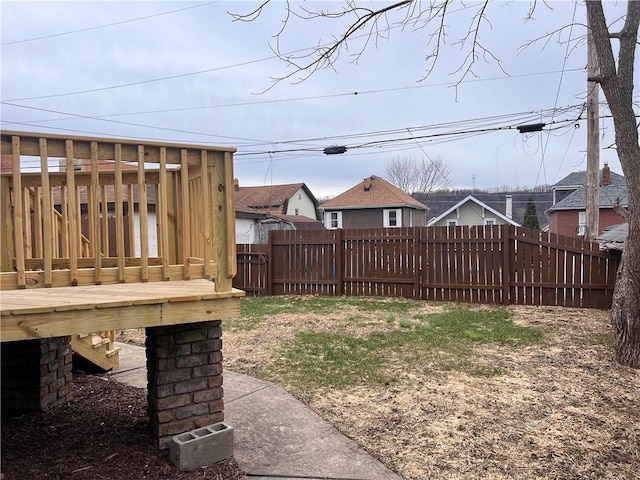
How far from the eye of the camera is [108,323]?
2354mm

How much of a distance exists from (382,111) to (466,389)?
1257 centimetres

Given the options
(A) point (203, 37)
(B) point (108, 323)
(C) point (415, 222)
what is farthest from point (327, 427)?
(C) point (415, 222)

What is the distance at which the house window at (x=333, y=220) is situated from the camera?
2775 cm

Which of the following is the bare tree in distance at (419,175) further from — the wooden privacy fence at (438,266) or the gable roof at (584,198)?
the wooden privacy fence at (438,266)

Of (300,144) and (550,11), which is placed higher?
(300,144)

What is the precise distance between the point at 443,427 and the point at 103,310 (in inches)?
95.2

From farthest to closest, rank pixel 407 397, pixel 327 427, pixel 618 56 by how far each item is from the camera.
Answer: pixel 618 56 → pixel 407 397 → pixel 327 427

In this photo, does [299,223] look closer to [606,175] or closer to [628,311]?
[606,175]

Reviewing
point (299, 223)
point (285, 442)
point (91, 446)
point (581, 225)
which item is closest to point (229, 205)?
point (285, 442)

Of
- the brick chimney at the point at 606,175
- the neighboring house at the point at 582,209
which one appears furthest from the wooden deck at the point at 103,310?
the brick chimney at the point at 606,175

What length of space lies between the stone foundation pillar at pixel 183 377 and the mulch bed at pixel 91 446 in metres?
0.19

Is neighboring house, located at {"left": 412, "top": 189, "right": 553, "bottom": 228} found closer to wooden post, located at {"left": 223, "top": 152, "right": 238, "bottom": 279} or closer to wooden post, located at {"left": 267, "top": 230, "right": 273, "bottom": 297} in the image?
wooden post, located at {"left": 267, "top": 230, "right": 273, "bottom": 297}

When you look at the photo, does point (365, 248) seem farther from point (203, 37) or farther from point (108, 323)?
point (108, 323)

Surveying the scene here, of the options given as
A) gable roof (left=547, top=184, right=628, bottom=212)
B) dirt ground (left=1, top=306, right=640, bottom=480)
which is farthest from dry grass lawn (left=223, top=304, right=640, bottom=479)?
gable roof (left=547, top=184, right=628, bottom=212)
